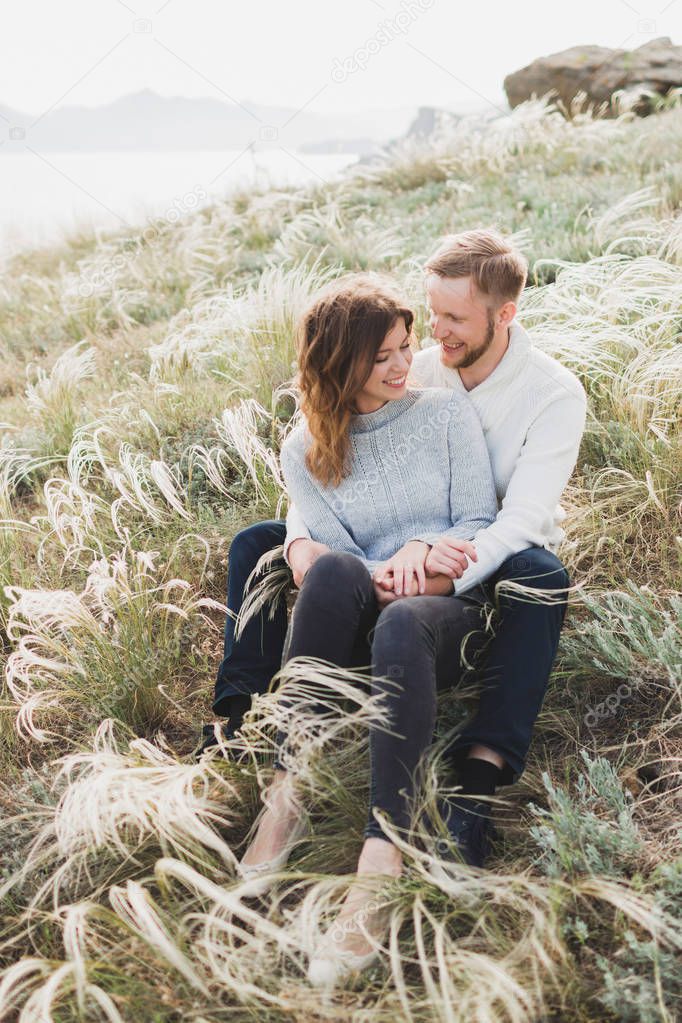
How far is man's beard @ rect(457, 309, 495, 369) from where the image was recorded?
2.52 m

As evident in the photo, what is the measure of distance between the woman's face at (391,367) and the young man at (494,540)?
13cm

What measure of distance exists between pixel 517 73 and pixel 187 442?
10617 mm

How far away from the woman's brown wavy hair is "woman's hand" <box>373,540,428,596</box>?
13.5 inches

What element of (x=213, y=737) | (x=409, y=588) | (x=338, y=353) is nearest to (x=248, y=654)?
(x=213, y=737)

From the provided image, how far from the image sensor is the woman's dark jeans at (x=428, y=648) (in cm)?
196

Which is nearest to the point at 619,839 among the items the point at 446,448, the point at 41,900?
the point at 446,448

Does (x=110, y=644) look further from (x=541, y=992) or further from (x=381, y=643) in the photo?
(x=541, y=992)

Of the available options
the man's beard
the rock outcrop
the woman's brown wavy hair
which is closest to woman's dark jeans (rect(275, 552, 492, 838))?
the woman's brown wavy hair

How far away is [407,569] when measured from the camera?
2.28 metres

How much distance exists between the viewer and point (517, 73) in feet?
40.3

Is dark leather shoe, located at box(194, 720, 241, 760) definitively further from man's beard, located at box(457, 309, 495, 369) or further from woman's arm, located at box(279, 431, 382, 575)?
man's beard, located at box(457, 309, 495, 369)

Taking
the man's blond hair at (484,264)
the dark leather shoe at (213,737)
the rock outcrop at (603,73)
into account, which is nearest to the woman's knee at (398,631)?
the dark leather shoe at (213,737)

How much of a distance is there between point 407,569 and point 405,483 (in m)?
0.35

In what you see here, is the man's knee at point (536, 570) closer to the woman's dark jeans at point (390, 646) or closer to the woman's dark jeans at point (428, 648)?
the woman's dark jeans at point (428, 648)
